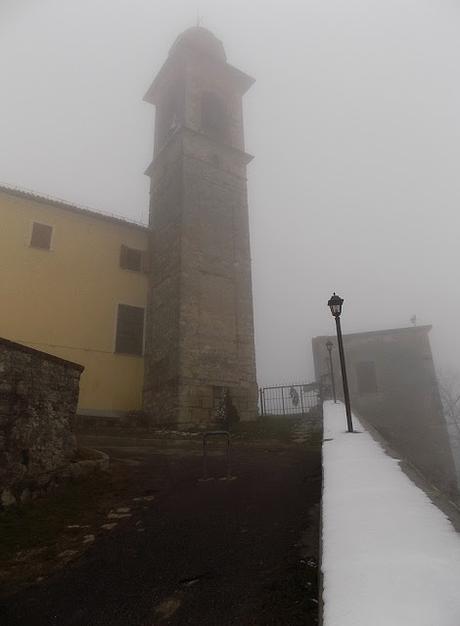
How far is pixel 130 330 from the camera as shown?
46.9ft

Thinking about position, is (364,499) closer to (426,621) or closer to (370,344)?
(426,621)

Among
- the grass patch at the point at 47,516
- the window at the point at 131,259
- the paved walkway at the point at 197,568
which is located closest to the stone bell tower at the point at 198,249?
the window at the point at 131,259

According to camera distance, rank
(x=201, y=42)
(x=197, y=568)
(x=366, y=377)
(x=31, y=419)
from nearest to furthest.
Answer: (x=197, y=568), (x=31, y=419), (x=201, y=42), (x=366, y=377)

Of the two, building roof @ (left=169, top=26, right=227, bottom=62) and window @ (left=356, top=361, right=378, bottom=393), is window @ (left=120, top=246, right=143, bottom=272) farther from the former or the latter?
window @ (left=356, top=361, right=378, bottom=393)

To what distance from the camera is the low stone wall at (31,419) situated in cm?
439

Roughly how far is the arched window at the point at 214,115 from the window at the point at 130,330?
791cm

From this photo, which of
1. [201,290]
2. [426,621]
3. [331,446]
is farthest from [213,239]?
[426,621]

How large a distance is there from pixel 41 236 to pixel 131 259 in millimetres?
3141

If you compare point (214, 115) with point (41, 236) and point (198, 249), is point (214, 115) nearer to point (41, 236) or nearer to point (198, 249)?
point (198, 249)

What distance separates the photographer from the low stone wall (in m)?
4.39

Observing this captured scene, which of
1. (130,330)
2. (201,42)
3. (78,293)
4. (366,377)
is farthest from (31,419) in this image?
(366,377)

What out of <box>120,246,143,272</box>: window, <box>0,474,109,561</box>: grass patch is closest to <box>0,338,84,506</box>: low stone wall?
<box>0,474,109,561</box>: grass patch

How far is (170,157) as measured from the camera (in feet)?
51.5

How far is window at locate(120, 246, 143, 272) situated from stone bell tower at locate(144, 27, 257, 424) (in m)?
0.58
